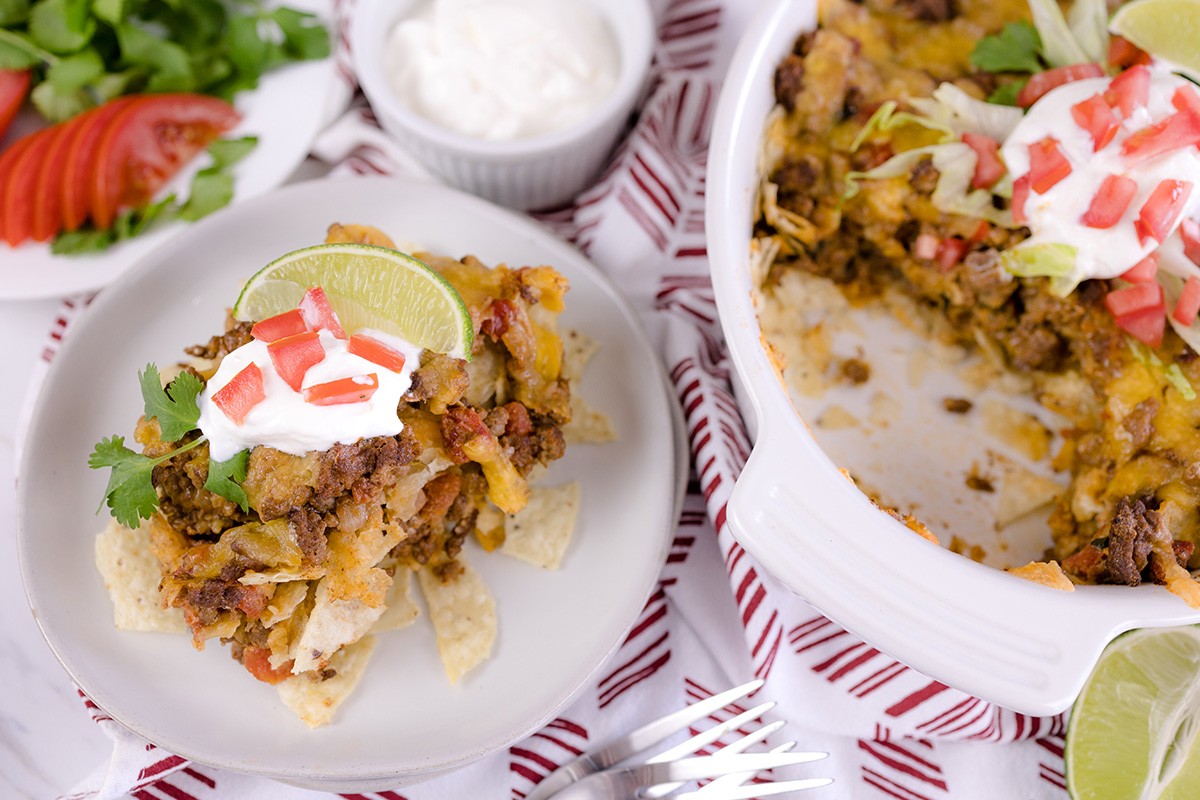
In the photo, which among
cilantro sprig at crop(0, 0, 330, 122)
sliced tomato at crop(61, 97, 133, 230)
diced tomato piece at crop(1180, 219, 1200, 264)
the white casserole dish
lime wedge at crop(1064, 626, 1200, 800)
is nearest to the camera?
the white casserole dish

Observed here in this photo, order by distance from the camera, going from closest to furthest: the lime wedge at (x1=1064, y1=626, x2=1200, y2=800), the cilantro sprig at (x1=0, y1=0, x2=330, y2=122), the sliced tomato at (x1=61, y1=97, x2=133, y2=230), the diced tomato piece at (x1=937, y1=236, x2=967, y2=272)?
1. the lime wedge at (x1=1064, y1=626, x2=1200, y2=800)
2. the diced tomato piece at (x1=937, y1=236, x2=967, y2=272)
3. the sliced tomato at (x1=61, y1=97, x2=133, y2=230)
4. the cilantro sprig at (x1=0, y1=0, x2=330, y2=122)

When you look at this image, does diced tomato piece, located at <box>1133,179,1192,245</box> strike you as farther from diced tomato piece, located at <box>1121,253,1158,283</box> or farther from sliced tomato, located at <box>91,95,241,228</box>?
sliced tomato, located at <box>91,95,241,228</box>

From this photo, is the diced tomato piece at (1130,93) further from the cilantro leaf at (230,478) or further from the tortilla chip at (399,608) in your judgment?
the cilantro leaf at (230,478)

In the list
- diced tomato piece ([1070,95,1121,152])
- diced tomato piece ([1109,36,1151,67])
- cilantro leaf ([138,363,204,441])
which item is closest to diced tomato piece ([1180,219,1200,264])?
diced tomato piece ([1070,95,1121,152])

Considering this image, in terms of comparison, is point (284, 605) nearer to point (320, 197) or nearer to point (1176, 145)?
point (320, 197)

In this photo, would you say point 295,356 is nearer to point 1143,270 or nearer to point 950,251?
point 950,251

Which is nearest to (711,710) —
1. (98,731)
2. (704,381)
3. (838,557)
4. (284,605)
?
(838,557)

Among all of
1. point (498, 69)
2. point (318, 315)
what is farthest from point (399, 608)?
point (498, 69)

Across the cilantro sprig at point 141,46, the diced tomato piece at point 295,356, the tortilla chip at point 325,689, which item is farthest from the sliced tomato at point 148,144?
the tortilla chip at point 325,689
